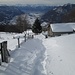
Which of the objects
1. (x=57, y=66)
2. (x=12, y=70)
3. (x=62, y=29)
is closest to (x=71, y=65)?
(x=57, y=66)

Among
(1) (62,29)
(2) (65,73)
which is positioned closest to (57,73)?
(2) (65,73)

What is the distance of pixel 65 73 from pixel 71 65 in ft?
4.46

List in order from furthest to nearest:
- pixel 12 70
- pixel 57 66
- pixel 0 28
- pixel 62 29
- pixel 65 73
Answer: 1. pixel 0 28
2. pixel 62 29
3. pixel 57 66
4. pixel 65 73
5. pixel 12 70

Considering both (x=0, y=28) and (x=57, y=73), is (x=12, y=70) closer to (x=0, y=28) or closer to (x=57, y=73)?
(x=57, y=73)

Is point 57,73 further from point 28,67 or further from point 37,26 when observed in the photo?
point 37,26

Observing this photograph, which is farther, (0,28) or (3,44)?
(0,28)

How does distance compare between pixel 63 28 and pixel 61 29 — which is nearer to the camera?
pixel 61 29

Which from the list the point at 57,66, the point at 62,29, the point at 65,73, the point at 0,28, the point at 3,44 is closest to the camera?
the point at 65,73

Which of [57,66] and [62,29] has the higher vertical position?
[57,66]

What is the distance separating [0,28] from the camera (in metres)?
83.2

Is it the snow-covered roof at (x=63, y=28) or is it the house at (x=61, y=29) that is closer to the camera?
the house at (x=61, y=29)

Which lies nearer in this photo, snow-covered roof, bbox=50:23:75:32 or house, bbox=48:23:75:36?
house, bbox=48:23:75:36

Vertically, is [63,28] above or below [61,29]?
above

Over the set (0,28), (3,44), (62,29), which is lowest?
(0,28)
